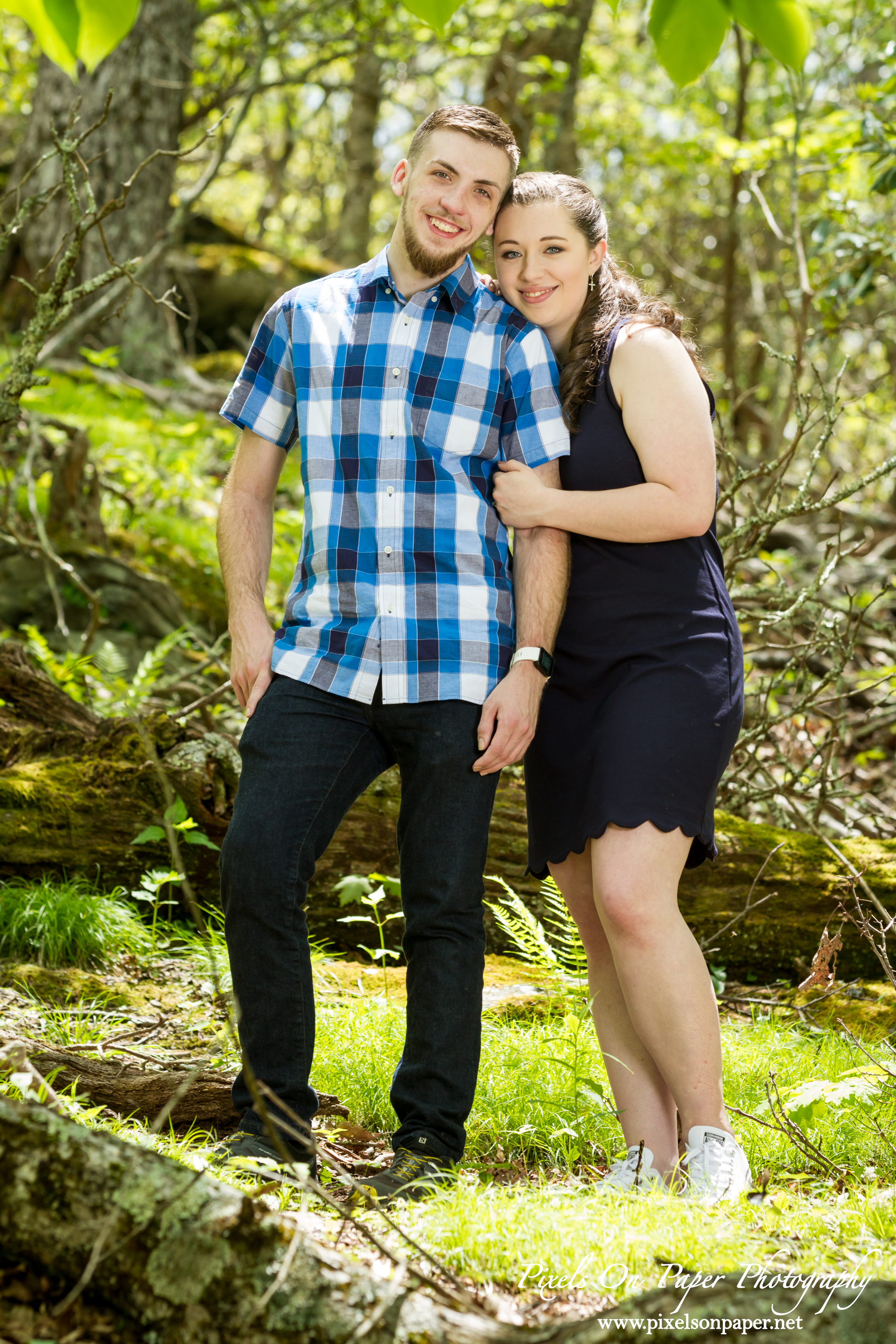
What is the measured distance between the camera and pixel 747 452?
1259 cm

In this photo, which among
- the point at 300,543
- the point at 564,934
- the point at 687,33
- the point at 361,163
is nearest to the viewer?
the point at 687,33

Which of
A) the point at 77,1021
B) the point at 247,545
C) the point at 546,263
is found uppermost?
the point at 546,263

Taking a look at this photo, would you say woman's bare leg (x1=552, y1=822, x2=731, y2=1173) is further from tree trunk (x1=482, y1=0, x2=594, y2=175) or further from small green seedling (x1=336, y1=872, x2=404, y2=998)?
tree trunk (x1=482, y1=0, x2=594, y2=175)

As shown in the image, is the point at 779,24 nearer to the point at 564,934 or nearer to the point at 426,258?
the point at 426,258

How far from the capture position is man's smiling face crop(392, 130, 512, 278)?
9.30ft

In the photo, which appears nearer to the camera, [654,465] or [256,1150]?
[256,1150]

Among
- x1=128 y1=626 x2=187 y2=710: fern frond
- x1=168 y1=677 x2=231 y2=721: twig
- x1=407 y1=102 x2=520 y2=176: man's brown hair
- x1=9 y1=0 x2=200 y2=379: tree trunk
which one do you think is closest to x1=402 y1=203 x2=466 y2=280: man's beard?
x1=407 y1=102 x2=520 y2=176: man's brown hair

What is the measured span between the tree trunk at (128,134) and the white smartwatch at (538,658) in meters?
8.64

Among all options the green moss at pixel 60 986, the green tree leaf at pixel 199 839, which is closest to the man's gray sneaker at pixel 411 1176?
the green moss at pixel 60 986

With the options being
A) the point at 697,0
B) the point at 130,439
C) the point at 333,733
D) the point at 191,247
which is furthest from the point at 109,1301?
the point at 191,247

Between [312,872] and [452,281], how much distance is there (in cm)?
160

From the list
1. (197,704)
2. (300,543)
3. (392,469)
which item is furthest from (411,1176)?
(300,543)

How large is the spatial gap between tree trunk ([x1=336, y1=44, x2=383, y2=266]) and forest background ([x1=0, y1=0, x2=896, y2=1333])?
0.05 m

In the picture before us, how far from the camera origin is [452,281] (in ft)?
9.46
